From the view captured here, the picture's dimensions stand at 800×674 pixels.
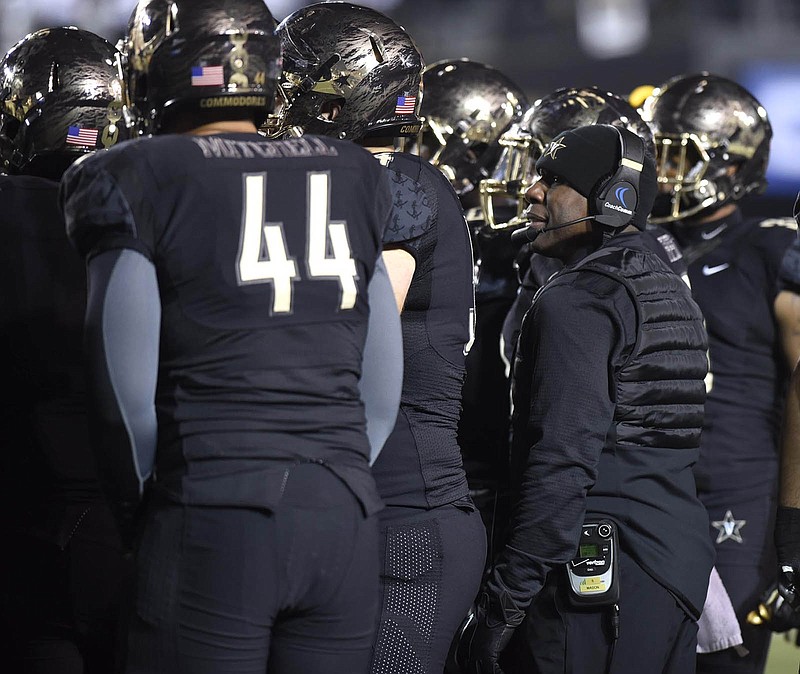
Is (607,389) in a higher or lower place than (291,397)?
lower

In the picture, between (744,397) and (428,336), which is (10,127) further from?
(744,397)

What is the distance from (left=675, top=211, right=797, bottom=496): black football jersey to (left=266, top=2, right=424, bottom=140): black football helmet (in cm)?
156

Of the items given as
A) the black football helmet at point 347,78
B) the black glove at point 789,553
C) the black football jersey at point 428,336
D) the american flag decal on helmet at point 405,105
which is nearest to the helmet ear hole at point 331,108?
the black football helmet at point 347,78

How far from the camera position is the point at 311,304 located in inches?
74.0

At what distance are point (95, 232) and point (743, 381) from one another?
2.62 metres

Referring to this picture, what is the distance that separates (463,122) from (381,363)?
2.06 metres

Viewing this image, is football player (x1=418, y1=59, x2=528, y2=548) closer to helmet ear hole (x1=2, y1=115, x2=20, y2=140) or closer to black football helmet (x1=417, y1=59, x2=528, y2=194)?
black football helmet (x1=417, y1=59, x2=528, y2=194)

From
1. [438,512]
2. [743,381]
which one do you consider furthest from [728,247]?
[438,512]

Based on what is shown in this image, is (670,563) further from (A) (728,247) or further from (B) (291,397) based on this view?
(A) (728,247)

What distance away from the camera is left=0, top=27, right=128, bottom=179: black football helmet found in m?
2.70

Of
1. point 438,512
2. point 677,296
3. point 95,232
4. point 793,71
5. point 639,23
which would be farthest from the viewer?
point 639,23

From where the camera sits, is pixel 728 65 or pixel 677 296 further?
pixel 728 65

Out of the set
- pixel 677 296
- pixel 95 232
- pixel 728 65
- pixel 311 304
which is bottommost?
pixel 728 65

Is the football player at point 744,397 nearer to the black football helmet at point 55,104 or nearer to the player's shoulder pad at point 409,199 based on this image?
the player's shoulder pad at point 409,199
